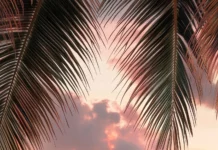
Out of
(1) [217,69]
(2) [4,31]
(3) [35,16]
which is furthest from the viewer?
(3) [35,16]

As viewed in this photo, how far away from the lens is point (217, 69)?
17.7ft

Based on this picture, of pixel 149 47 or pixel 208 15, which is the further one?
pixel 149 47

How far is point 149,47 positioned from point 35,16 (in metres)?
1.26

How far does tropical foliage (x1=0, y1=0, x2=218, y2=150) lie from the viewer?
19.0 ft

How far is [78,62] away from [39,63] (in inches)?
16.5

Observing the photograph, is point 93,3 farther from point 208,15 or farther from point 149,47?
point 208,15

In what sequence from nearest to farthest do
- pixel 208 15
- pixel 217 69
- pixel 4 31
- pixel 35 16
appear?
pixel 208 15 → pixel 217 69 → pixel 4 31 → pixel 35 16

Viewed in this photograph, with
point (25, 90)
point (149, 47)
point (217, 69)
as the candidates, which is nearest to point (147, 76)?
point (149, 47)

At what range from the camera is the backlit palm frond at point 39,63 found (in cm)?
577

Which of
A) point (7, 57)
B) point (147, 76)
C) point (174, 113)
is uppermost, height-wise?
point (7, 57)

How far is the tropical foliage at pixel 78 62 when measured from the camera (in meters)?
5.80

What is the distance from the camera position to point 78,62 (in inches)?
238

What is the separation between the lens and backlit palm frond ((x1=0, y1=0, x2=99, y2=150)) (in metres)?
5.77

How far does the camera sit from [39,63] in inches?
233
